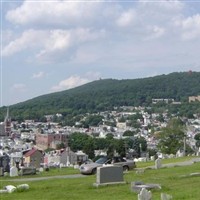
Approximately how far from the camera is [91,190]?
19.4 meters

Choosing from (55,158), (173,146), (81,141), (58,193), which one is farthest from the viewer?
(81,141)

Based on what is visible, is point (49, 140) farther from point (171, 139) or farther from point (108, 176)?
point (108, 176)

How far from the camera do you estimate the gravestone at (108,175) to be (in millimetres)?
20125

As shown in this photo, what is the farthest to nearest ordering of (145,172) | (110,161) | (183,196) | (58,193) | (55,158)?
(55,158)
(110,161)
(145,172)
(58,193)
(183,196)

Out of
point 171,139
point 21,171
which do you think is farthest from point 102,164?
point 171,139

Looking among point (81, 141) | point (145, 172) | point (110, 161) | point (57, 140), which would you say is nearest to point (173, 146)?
point (110, 161)

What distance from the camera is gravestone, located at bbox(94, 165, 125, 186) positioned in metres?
20.1

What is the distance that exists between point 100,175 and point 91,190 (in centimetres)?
86

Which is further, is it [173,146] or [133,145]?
[133,145]

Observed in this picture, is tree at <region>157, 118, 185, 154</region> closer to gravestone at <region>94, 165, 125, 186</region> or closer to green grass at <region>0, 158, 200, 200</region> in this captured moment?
green grass at <region>0, 158, 200, 200</region>

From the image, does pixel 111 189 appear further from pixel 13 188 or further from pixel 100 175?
pixel 13 188

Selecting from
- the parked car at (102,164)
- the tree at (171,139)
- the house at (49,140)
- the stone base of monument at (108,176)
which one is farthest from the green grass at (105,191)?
the house at (49,140)

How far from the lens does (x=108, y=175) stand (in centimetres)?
2031

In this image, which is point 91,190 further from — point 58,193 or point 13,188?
point 13,188
